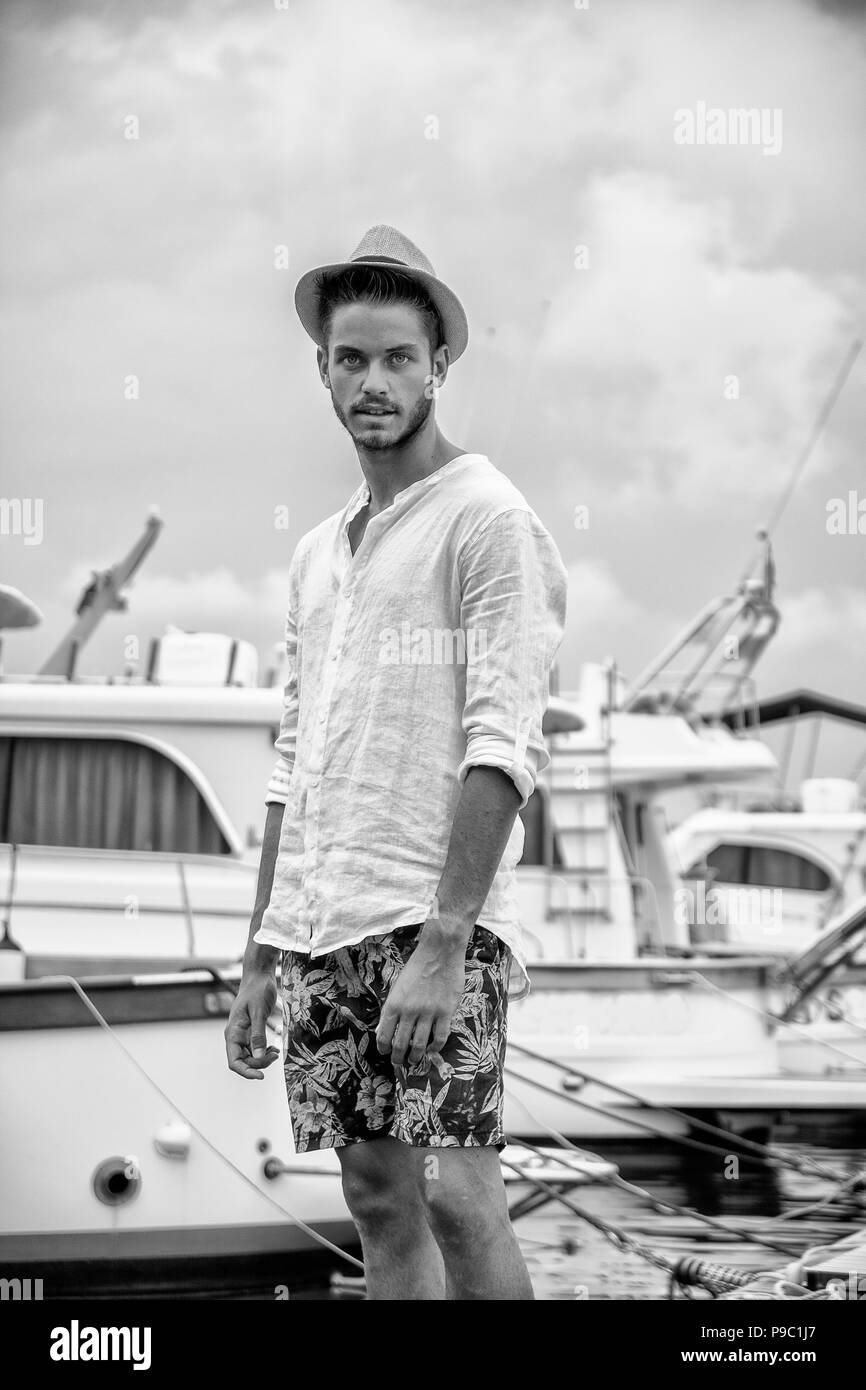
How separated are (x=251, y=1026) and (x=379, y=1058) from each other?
231 mm

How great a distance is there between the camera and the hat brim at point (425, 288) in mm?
1989

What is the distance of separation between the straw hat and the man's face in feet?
0.13

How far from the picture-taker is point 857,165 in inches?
121

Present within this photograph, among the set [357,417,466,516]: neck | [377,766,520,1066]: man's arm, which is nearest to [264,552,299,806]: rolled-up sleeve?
[357,417,466,516]: neck

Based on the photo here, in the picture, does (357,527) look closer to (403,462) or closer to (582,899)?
(403,462)

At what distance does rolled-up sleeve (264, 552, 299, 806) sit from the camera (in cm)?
222

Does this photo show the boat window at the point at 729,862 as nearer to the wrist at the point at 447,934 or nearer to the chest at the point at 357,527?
the chest at the point at 357,527

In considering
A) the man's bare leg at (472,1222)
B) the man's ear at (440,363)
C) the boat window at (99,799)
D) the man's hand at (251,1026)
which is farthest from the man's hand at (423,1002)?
the boat window at (99,799)

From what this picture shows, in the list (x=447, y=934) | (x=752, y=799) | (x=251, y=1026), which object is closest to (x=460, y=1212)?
(x=447, y=934)

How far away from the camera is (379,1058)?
1.94 meters

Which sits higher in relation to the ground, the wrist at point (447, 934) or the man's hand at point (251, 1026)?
the wrist at point (447, 934)

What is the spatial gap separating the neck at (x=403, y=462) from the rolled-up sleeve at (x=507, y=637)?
166 mm

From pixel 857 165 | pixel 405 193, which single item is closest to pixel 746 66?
pixel 857 165
